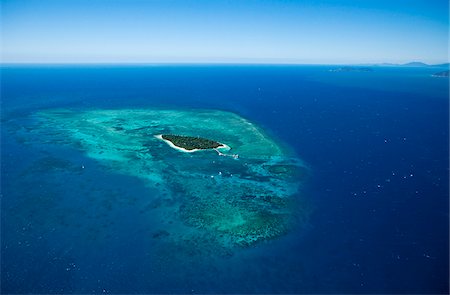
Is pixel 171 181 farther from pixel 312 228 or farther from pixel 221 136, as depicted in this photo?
pixel 221 136

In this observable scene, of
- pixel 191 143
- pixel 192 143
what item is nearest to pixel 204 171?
pixel 192 143

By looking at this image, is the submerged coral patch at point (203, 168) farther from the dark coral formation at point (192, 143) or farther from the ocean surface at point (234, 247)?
the ocean surface at point (234, 247)

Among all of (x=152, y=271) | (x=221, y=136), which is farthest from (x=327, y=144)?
(x=152, y=271)

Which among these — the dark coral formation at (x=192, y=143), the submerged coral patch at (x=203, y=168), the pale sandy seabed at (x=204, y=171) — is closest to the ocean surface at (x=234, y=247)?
the pale sandy seabed at (x=204, y=171)

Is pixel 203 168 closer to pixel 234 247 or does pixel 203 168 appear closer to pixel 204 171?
pixel 204 171

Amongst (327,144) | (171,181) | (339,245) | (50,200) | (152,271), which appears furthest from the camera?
(327,144)

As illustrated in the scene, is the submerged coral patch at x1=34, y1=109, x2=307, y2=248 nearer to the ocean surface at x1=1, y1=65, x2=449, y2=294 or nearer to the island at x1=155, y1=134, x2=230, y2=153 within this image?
the island at x1=155, y1=134, x2=230, y2=153

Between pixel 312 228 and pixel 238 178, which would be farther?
pixel 238 178
